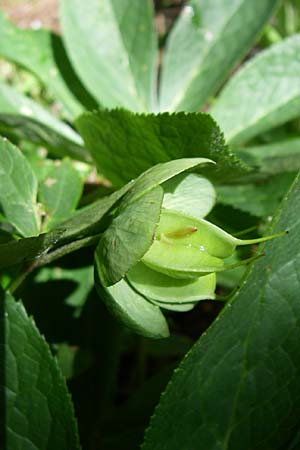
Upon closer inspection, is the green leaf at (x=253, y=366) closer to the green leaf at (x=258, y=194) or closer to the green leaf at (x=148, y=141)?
the green leaf at (x=148, y=141)

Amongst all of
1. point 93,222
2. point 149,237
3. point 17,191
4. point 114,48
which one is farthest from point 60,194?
point 114,48

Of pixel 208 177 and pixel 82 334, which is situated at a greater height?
pixel 208 177

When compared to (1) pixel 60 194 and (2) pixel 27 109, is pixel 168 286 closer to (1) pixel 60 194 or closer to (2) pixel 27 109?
(1) pixel 60 194

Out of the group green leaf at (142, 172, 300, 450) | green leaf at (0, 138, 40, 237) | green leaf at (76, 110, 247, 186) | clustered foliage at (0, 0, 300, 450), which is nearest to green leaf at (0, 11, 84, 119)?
clustered foliage at (0, 0, 300, 450)

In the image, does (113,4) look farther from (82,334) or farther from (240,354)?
(240,354)

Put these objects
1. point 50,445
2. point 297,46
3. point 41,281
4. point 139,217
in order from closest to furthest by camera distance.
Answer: point 139,217
point 50,445
point 41,281
point 297,46

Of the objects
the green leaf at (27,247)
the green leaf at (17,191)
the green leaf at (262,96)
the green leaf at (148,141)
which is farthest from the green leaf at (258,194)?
the green leaf at (27,247)

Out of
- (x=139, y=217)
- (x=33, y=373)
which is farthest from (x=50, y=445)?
(x=139, y=217)
